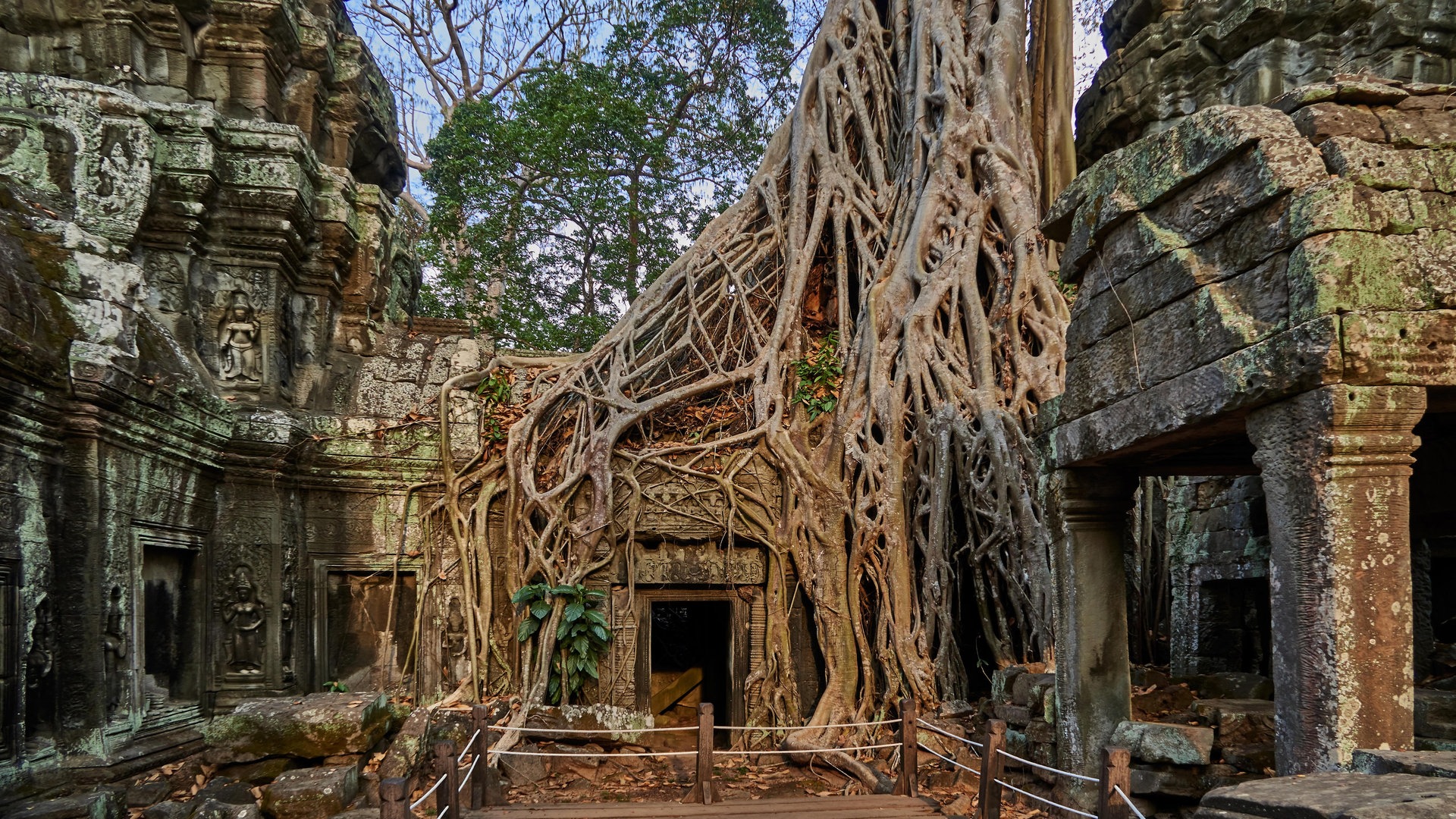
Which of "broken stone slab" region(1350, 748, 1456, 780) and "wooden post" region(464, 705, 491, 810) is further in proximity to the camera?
"wooden post" region(464, 705, 491, 810)

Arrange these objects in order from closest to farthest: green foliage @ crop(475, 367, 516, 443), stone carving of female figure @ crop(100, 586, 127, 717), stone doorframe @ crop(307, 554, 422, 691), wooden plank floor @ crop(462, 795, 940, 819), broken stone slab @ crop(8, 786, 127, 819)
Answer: broken stone slab @ crop(8, 786, 127, 819), wooden plank floor @ crop(462, 795, 940, 819), stone carving of female figure @ crop(100, 586, 127, 717), stone doorframe @ crop(307, 554, 422, 691), green foliage @ crop(475, 367, 516, 443)

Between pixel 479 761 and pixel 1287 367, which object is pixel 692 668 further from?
pixel 1287 367

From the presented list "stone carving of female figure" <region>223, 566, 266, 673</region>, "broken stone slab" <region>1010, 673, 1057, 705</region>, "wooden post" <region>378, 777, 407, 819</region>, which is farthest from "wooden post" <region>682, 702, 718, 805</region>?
"stone carving of female figure" <region>223, 566, 266, 673</region>

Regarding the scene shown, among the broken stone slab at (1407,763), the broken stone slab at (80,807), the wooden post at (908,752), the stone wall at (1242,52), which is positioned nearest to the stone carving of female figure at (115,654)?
the broken stone slab at (80,807)

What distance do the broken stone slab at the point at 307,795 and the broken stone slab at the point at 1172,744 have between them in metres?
3.73

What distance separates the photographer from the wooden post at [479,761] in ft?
16.6

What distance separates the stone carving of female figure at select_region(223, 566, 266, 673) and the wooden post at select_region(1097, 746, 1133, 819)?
5920 millimetres

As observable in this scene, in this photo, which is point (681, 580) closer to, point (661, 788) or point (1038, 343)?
point (661, 788)

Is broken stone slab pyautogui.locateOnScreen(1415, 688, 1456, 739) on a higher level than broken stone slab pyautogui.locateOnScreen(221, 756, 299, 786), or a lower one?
higher

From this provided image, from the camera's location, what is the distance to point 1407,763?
7.48 ft

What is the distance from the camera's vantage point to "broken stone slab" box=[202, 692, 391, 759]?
5.21 m

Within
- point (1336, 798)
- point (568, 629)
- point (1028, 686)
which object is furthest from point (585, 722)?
point (1336, 798)

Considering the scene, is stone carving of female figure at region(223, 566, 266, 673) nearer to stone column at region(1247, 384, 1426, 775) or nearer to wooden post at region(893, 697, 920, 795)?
wooden post at region(893, 697, 920, 795)

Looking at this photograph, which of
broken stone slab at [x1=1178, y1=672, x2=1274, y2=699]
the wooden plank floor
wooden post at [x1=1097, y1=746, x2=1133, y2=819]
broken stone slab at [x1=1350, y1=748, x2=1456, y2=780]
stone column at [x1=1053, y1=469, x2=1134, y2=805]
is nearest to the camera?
broken stone slab at [x1=1350, y1=748, x2=1456, y2=780]
